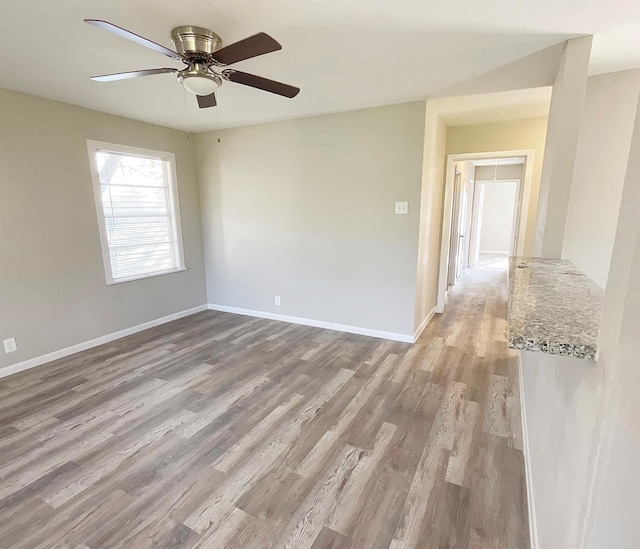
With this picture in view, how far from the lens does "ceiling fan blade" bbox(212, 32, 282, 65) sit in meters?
1.54

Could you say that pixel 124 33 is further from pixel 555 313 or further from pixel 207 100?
pixel 555 313

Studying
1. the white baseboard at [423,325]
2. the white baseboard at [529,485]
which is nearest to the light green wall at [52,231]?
the white baseboard at [423,325]

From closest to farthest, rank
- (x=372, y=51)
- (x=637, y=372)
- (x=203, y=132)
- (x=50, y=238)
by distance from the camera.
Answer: (x=637, y=372)
(x=372, y=51)
(x=50, y=238)
(x=203, y=132)

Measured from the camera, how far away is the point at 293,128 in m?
3.83

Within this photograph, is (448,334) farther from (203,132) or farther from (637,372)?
(203,132)

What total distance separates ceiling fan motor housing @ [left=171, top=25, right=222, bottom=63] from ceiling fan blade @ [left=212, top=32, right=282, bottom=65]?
0.46 ft

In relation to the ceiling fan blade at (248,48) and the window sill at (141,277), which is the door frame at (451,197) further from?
the window sill at (141,277)

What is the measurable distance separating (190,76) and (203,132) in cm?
282

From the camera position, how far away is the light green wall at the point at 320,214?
341 centimetres

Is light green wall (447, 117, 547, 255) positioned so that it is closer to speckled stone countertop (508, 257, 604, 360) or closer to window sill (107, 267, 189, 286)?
speckled stone countertop (508, 257, 604, 360)

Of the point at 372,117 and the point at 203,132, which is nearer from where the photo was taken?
the point at 372,117

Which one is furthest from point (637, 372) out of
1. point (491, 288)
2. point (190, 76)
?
point (491, 288)

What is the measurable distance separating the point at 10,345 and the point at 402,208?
3.91m

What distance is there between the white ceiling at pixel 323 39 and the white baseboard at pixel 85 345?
7.90ft
